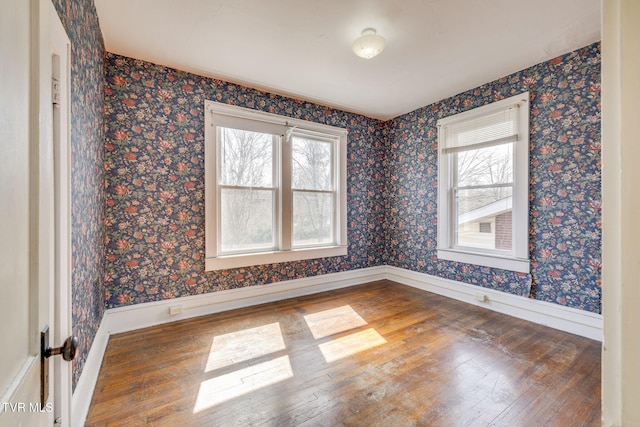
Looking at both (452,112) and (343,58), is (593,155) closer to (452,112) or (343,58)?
(452,112)

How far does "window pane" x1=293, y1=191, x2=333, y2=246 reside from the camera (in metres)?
3.84

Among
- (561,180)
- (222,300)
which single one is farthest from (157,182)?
(561,180)

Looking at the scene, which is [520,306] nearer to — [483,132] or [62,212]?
[483,132]

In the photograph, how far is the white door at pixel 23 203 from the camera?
50cm

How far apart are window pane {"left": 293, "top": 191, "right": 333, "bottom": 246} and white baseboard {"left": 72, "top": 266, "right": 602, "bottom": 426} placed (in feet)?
1.86

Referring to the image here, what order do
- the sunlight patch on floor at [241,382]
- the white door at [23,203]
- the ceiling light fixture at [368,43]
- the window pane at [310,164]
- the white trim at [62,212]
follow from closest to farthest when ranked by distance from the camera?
1. the white door at [23,203]
2. the white trim at [62,212]
3. the sunlight patch on floor at [241,382]
4. the ceiling light fixture at [368,43]
5. the window pane at [310,164]

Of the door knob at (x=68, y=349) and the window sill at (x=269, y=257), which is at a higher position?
the door knob at (x=68, y=349)

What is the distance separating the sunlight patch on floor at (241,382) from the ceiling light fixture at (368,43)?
273 centimetres

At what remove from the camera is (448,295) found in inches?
147

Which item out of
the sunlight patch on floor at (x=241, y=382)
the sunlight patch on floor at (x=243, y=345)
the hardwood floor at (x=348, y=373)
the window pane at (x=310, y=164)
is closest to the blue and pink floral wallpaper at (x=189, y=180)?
the hardwood floor at (x=348, y=373)

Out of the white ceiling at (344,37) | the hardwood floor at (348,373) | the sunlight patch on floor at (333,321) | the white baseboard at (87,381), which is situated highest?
the white ceiling at (344,37)

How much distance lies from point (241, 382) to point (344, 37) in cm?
292

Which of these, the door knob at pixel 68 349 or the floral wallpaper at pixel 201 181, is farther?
the floral wallpaper at pixel 201 181

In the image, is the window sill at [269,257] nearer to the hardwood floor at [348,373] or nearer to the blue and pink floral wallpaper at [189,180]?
the blue and pink floral wallpaper at [189,180]
